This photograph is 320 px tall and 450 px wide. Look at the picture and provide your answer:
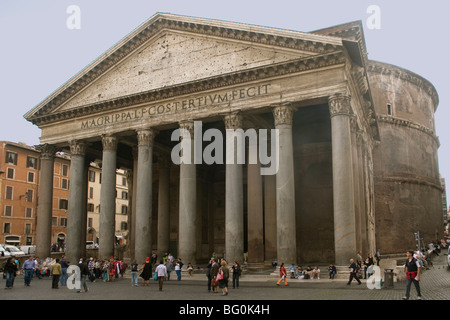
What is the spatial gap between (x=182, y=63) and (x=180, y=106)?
221 cm

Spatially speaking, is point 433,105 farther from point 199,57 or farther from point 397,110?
point 199,57

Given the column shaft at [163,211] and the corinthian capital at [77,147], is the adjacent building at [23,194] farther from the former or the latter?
the corinthian capital at [77,147]

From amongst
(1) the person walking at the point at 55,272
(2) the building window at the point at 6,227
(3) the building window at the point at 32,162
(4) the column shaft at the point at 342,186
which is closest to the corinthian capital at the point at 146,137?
(1) the person walking at the point at 55,272

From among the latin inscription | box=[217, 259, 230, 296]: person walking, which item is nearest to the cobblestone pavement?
box=[217, 259, 230, 296]: person walking

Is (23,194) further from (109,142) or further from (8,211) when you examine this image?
(109,142)

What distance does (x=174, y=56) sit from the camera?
2162 centimetres

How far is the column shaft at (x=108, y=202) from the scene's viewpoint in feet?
71.8

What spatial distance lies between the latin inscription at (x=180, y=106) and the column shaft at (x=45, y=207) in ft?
10.5

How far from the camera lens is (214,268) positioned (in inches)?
555

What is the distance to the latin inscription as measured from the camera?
62.8 ft

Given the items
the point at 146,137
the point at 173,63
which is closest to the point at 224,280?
the point at 146,137

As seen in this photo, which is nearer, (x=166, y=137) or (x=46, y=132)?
(x=46, y=132)

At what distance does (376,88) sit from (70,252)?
27519 mm
